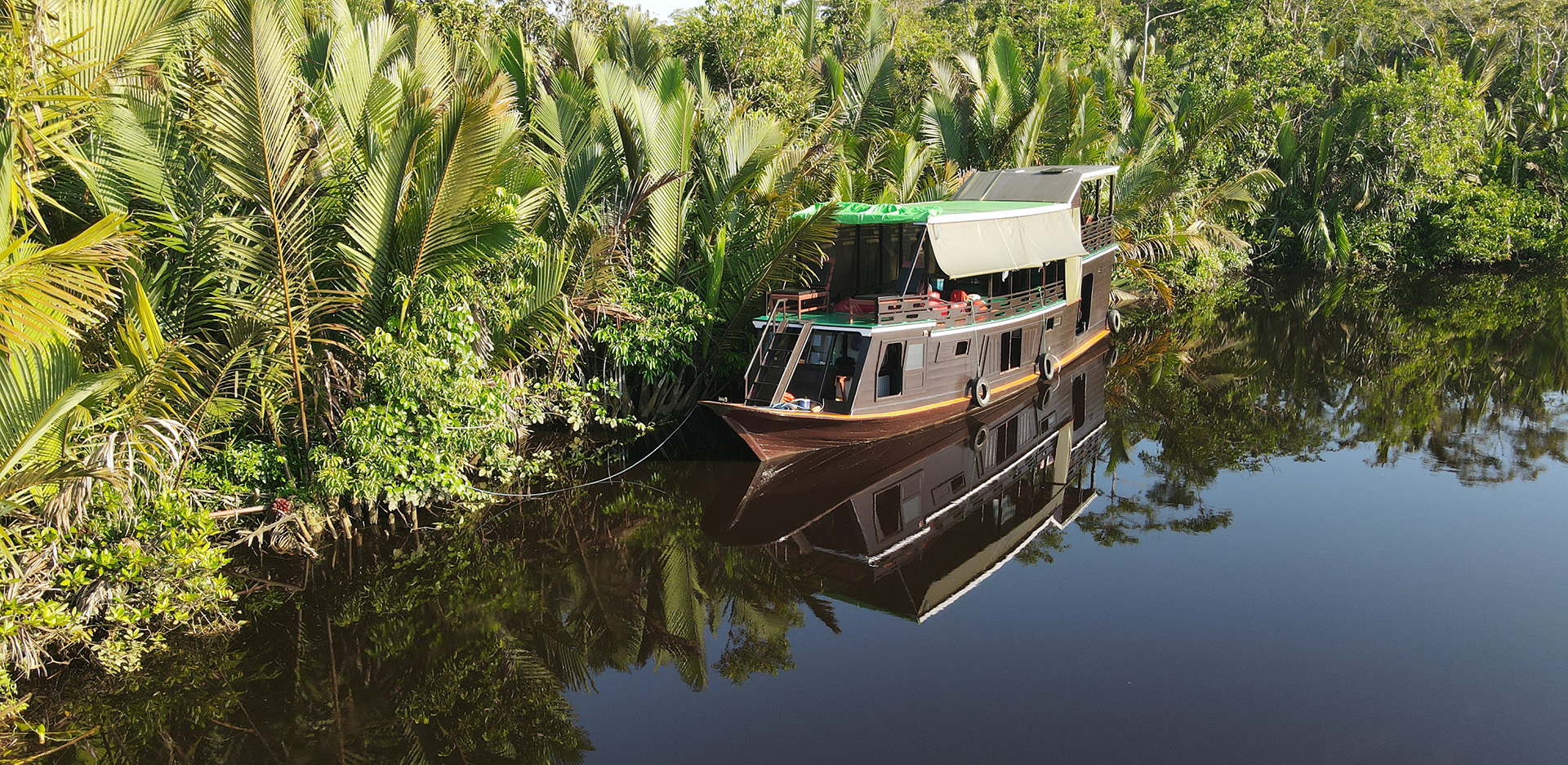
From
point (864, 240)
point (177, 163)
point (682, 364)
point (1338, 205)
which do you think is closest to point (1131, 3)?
point (1338, 205)

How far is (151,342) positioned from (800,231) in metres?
9.11

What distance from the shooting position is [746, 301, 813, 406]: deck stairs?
15523 millimetres

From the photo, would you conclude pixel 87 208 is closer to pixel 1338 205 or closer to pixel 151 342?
pixel 151 342

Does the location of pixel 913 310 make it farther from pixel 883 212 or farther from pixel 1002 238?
pixel 1002 238

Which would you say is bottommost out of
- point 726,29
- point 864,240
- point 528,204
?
point 864,240

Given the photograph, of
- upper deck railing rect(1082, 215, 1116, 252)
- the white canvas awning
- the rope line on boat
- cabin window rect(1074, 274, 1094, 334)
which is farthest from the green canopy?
cabin window rect(1074, 274, 1094, 334)

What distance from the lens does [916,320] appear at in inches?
638

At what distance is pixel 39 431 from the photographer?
731cm

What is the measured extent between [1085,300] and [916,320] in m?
8.02

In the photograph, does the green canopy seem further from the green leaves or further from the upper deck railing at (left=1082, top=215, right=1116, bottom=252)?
the green leaves

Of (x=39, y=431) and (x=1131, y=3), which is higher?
(x=1131, y=3)

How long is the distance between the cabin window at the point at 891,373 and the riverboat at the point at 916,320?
0.02m

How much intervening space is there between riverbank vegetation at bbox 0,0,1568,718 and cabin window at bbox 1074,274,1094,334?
3944mm

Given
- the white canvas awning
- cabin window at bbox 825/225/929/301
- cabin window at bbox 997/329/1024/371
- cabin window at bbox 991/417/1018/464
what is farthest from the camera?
cabin window at bbox 997/329/1024/371
